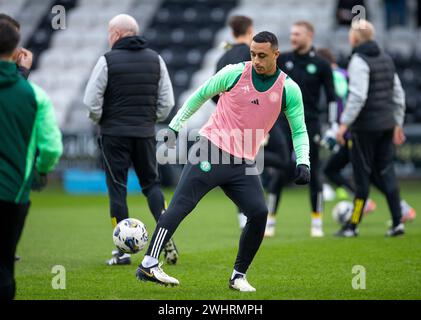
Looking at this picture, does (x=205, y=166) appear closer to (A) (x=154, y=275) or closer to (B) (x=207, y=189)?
(B) (x=207, y=189)

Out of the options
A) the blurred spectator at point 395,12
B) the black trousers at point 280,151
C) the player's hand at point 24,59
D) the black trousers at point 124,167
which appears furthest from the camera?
the blurred spectator at point 395,12

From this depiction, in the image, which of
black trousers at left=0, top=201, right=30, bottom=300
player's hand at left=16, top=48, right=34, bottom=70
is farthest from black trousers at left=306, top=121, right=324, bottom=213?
black trousers at left=0, top=201, right=30, bottom=300

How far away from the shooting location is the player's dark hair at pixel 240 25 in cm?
1189

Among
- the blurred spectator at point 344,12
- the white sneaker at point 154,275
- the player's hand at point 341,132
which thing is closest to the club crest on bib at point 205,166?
the white sneaker at point 154,275

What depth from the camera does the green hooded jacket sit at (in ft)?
20.6

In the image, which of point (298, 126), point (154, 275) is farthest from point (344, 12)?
point (154, 275)

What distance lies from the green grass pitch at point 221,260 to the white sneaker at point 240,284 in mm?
103

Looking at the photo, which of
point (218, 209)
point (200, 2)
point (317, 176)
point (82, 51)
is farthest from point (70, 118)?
point (317, 176)

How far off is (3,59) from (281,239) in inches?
252

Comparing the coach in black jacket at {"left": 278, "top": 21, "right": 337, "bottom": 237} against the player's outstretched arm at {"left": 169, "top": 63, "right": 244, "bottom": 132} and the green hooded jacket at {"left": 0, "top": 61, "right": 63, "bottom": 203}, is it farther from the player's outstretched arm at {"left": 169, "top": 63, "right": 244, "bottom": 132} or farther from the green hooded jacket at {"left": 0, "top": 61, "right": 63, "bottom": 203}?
the green hooded jacket at {"left": 0, "top": 61, "right": 63, "bottom": 203}

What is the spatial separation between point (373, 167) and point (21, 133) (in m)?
6.93

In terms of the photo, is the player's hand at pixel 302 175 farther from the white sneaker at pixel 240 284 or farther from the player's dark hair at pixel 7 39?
the player's dark hair at pixel 7 39

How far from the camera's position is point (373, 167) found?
12.4m

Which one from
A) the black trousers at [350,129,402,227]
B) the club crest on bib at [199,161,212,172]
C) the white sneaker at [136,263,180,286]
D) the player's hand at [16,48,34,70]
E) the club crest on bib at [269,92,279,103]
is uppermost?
the player's hand at [16,48,34,70]
